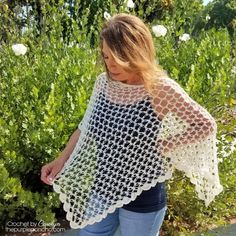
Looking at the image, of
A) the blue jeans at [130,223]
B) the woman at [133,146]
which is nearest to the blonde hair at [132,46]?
the woman at [133,146]

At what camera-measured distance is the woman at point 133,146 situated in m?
2.04

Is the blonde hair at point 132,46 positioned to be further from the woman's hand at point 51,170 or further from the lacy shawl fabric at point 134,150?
the woman's hand at point 51,170

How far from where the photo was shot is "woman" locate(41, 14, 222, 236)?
2.04 metres

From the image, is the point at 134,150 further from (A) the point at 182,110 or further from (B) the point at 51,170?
(B) the point at 51,170

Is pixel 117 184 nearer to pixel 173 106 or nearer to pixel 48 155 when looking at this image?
pixel 173 106

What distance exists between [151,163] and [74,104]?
1405 millimetres

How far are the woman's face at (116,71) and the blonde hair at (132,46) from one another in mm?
33

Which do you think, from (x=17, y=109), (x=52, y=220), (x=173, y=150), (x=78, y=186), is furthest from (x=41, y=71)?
(x=173, y=150)

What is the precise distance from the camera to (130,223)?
2148 mm

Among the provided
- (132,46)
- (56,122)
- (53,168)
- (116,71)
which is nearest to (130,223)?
(53,168)

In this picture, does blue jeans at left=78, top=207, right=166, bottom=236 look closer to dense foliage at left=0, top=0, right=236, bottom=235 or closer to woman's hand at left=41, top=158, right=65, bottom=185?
woman's hand at left=41, top=158, right=65, bottom=185

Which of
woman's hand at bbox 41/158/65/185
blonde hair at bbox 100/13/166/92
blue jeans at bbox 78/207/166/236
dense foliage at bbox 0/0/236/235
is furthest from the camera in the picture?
dense foliage at bbox 0/0/236/235

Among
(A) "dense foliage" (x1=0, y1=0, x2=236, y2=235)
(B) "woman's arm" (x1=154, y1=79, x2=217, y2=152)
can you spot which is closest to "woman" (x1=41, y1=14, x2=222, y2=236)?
(B) "woman's arm" (x1=154, y1=79, x2=217, y2=152)

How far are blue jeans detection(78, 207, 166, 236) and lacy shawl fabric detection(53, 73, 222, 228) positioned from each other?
7cm
